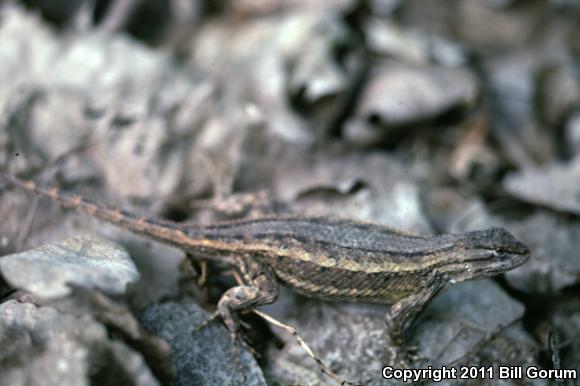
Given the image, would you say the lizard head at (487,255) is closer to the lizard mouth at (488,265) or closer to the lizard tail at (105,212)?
the lizard mouth at (488,265)

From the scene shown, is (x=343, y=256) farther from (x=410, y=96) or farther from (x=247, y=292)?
(x=410, y=96)

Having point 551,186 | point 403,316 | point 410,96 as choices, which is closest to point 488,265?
point 403,316

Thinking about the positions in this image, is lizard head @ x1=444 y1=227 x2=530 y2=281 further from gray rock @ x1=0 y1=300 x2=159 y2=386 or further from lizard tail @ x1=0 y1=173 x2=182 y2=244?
gray rock @ x1=0 y1=300 x2=159 y2=386

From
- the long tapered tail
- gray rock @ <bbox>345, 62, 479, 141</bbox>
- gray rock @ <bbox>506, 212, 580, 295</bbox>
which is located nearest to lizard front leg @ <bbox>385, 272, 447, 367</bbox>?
gray rock @ <bbox>506, 212, 580, 295</bbox>

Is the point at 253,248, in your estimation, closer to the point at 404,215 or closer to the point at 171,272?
the point at 171,272

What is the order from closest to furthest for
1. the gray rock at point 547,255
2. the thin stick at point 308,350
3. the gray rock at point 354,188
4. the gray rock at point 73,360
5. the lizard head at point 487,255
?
1. the gray rock at point 73,360
2. the thin stick at point 308,350
3. the lizard head at point 487,255
4. the gray rock at point 547,255
5. the gray rock at point 354,188

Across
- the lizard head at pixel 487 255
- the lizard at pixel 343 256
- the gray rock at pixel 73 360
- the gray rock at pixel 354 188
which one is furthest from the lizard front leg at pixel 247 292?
the lizard head at pixel 487 255
